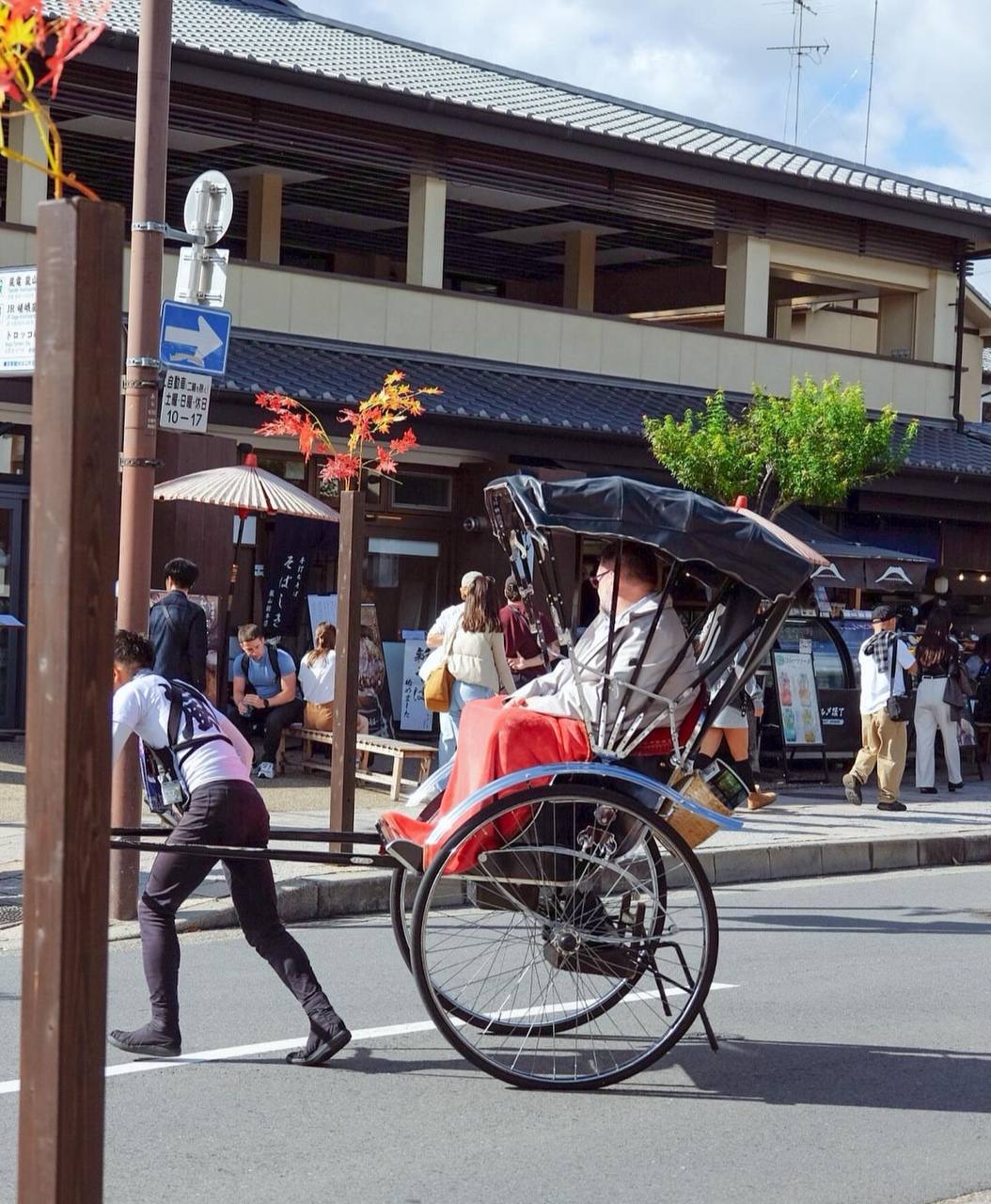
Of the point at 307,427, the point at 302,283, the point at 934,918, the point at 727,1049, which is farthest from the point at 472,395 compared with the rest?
the point at 727,1049

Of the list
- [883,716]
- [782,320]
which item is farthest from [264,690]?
[782,320]

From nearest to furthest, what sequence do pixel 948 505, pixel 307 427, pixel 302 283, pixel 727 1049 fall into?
pixel 727 1049 → pixel 307 427 → pixel 302 283 → pixel 948 505

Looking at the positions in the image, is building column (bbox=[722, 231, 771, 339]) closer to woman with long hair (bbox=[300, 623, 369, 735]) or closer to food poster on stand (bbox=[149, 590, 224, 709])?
woman with long hair (bbox=[300, 623, 369, 735])

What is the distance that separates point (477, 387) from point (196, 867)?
12.5 metres

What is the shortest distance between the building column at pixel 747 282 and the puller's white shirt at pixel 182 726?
625 inches

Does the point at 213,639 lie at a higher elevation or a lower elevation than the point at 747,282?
lower

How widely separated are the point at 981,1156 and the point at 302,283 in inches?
550

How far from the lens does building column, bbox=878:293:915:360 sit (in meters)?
23.1

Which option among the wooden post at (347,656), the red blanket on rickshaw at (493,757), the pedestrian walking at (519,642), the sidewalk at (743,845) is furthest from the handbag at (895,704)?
the red blanket on rickshaw at (493,757)

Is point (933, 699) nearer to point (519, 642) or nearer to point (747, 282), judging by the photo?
point (519, 642)

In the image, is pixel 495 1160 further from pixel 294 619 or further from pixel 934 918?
pixel 294 619

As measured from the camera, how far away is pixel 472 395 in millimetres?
17484

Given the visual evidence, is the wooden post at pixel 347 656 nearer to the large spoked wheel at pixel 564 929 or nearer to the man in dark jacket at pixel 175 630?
the man in dark jacket at pixel 175 630

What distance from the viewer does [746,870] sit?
36.1 ft
